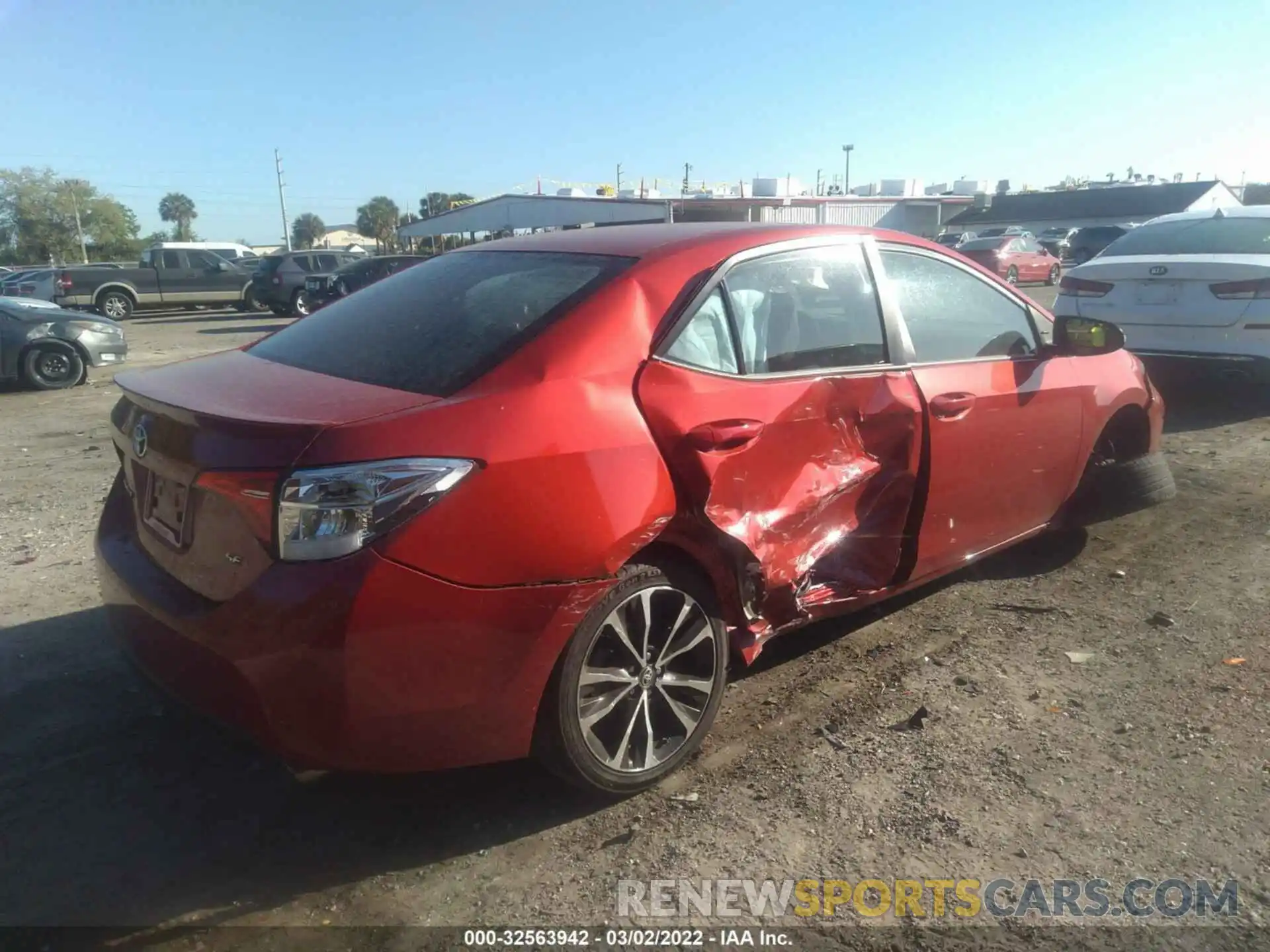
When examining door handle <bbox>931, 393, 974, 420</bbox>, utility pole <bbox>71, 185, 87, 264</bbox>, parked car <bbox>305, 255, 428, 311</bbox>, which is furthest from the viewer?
utility pole <bbox>71, 185, 87, 264</bbox>

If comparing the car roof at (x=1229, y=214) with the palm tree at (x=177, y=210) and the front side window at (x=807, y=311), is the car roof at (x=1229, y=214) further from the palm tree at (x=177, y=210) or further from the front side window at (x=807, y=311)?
the palm tree at (x=177, y=210)

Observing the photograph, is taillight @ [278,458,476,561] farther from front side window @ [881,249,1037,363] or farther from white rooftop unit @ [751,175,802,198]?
white rooftop unit @ [751,175,802,198]

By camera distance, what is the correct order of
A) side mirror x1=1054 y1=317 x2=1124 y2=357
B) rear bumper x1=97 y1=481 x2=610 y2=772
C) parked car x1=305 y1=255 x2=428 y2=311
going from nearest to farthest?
rear bumper x1=97 y1=481 x2=610 y2=772 < side mirror x1=1054 y1=317 x2=1124 y2=357 < parked car x1=305 y1=255 x2=428 y2=311

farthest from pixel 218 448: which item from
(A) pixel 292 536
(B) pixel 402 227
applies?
(B) pixel 402 227

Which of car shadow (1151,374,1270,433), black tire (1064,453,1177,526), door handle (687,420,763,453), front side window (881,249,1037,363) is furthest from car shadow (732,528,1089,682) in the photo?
car shadow (1151,374,1270,433)

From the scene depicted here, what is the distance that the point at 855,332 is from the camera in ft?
12.0

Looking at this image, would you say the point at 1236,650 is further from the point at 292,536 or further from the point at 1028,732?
the point at 292,536

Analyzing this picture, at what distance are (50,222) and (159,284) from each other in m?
70.0

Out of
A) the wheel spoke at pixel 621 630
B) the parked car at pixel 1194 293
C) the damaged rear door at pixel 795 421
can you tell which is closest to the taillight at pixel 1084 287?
the parked car at pixel 1194 293

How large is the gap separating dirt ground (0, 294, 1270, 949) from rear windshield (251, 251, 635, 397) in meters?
1.31

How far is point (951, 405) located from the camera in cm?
378

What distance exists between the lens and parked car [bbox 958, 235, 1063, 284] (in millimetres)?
27672

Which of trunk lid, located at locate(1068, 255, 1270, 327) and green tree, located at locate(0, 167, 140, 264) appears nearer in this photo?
trunk lid, located at locate(1068, 255, 1270, 327)

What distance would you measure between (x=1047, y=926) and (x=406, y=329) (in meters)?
2.51
